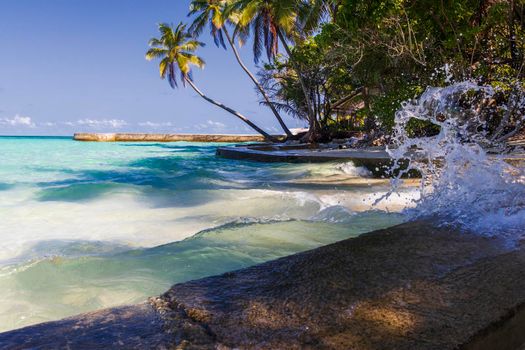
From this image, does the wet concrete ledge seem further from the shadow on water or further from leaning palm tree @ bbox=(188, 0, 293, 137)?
leaning palm tree @ bbox=(188, 0, 293, 137)

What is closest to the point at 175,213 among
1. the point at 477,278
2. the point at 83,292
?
the point at 83,292

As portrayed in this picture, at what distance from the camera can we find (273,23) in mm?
22844

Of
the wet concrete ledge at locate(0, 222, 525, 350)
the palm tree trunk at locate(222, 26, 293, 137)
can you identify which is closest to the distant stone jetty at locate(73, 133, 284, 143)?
the palm tree trunk at locate(222, 26, 293, 137)

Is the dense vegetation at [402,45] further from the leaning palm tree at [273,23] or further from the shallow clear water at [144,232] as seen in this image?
the shallow clear water at [144,232]

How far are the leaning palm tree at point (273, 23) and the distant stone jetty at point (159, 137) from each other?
Answer: 10601 mm

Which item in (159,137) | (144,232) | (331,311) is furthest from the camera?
(159,137)

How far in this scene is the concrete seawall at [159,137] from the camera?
34.0 metres

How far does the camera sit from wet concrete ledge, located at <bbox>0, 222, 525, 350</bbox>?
126 cm

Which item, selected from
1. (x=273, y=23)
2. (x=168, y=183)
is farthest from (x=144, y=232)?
(x=273, y=23)

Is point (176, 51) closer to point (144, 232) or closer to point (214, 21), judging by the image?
point (214, 21)

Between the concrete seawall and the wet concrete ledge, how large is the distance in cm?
3216

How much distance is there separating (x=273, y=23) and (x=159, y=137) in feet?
52.4

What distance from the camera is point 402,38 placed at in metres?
10.8

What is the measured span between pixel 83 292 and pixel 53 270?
0.65 meters
